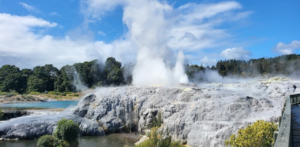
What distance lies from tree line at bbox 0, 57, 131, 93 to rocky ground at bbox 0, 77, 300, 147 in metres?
40.4

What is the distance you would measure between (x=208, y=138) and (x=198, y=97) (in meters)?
4.87

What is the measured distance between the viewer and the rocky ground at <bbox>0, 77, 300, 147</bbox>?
14383 mm

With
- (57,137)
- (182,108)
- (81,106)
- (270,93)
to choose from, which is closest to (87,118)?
(81,106)

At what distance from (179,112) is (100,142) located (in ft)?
19.8

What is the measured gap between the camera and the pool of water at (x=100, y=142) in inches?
700

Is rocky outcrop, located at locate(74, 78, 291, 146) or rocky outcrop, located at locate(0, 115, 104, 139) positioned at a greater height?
rocky outcrop, located at locate(74, 78, 291, 146)

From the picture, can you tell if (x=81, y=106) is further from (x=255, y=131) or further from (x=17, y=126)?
(x=255, y=131)

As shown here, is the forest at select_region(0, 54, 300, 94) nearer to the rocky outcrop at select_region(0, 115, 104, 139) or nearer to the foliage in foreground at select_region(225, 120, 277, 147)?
the rocky outcrop at select_region(0, 115, 104, 139)

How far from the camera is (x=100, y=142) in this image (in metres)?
18.4

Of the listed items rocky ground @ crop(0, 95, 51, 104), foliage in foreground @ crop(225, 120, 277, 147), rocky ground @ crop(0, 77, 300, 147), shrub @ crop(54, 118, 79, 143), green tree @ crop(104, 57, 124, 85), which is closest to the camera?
foliage in foreground @ crop(225, 120, 277, 147)

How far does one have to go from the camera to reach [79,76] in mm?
68812

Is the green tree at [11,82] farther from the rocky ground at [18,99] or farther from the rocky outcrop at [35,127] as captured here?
the rocky outcrop at [35,127]

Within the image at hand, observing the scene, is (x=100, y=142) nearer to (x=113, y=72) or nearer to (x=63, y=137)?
(x=63, y=137)

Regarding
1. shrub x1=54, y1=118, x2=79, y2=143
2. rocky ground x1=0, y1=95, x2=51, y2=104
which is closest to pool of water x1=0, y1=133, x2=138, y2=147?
shrub x1=54, y1=118, x2=79, y2=143
